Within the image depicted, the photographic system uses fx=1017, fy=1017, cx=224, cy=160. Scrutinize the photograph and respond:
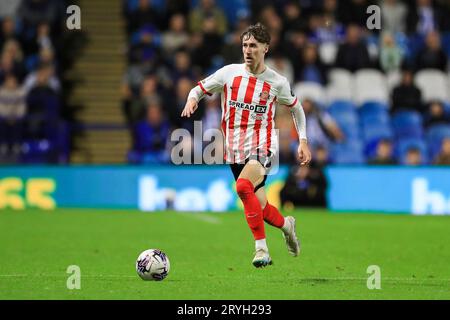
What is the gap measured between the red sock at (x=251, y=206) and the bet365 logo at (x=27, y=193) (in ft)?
29.9

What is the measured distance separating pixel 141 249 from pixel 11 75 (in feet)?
28.4

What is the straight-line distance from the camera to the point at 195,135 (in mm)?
18812

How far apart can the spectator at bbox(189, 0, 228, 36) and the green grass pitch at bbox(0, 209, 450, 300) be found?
5502 mm

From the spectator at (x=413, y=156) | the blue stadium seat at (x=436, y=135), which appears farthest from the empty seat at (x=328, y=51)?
the spectator at (x=413, y=156)

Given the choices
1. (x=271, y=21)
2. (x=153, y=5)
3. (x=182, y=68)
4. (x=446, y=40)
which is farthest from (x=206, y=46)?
(x=446, y=40)

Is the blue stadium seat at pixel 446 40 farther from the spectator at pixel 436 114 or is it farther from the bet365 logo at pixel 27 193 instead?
the bet365 logo at pixel 27 193

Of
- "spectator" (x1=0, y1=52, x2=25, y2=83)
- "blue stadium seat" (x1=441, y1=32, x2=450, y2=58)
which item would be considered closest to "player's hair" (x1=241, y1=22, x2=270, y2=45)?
"spectator" (x1=0, y1=52, x2=25, y2=83)

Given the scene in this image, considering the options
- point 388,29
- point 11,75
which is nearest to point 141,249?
point 11,75

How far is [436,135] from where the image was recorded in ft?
65.9

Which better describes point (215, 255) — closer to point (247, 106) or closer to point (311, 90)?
point (247, 106)

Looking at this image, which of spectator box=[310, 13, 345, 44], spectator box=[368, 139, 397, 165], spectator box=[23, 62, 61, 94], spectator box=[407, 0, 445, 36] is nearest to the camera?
spectator box=[368, 139, 397, 165]

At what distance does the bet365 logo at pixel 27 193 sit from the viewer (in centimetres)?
1806

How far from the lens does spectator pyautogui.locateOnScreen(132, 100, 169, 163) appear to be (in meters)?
19.1

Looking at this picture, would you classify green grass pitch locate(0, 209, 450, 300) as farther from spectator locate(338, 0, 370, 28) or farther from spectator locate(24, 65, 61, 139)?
spectator locate(338, 0, 370, 28)
